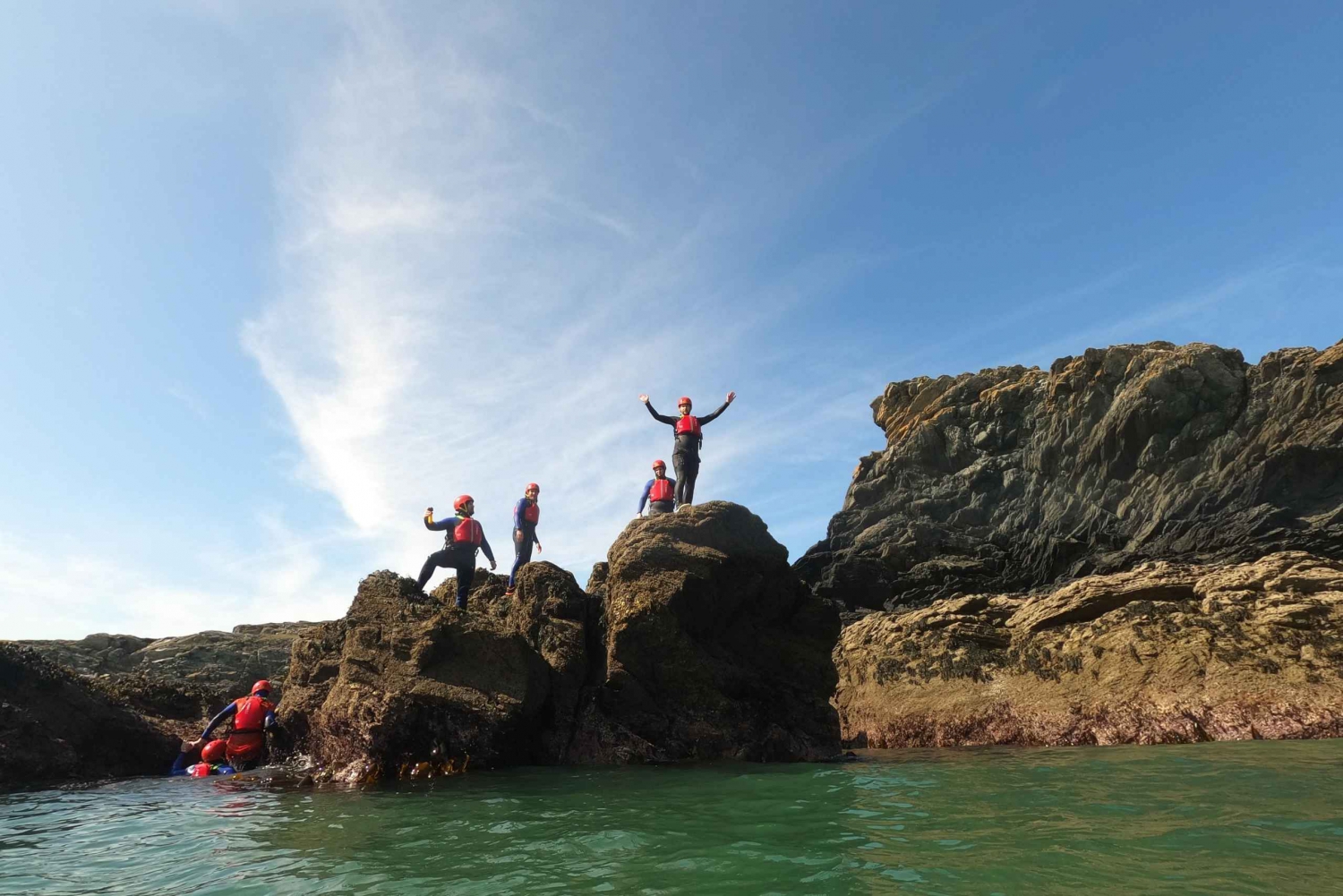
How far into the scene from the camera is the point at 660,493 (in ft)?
47.4

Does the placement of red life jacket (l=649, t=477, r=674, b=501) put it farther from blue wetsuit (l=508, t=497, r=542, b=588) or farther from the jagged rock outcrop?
the jagged rock outcrop

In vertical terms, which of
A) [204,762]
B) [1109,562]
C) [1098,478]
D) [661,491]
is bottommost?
[204,762]

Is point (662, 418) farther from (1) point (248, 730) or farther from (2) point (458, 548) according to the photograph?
(1) point (248, 730)

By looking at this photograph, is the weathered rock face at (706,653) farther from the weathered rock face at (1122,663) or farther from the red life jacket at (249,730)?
the weathered rock face at (1122,663)

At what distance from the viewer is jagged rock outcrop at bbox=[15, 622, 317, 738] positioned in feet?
53.9

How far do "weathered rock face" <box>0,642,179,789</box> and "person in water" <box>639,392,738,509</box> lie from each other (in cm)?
1115

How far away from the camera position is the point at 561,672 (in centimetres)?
1142

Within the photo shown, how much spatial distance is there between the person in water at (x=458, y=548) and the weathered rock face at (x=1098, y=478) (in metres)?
17.1

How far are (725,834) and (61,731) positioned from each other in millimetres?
13164

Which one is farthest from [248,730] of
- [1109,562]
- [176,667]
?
[1109,562]

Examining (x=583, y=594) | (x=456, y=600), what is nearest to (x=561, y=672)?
(x=583, y=594)

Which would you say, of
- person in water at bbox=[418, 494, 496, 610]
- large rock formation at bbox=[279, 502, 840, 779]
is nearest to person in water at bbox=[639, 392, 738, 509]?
large rock formation at bbox=[279, 502, 840, 779]

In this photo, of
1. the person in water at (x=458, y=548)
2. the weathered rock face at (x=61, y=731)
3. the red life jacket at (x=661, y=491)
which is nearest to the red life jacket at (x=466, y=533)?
the person in water at (x=458, y=548)

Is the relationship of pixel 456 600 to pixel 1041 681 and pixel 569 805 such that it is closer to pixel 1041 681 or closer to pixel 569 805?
pixel 569 805
